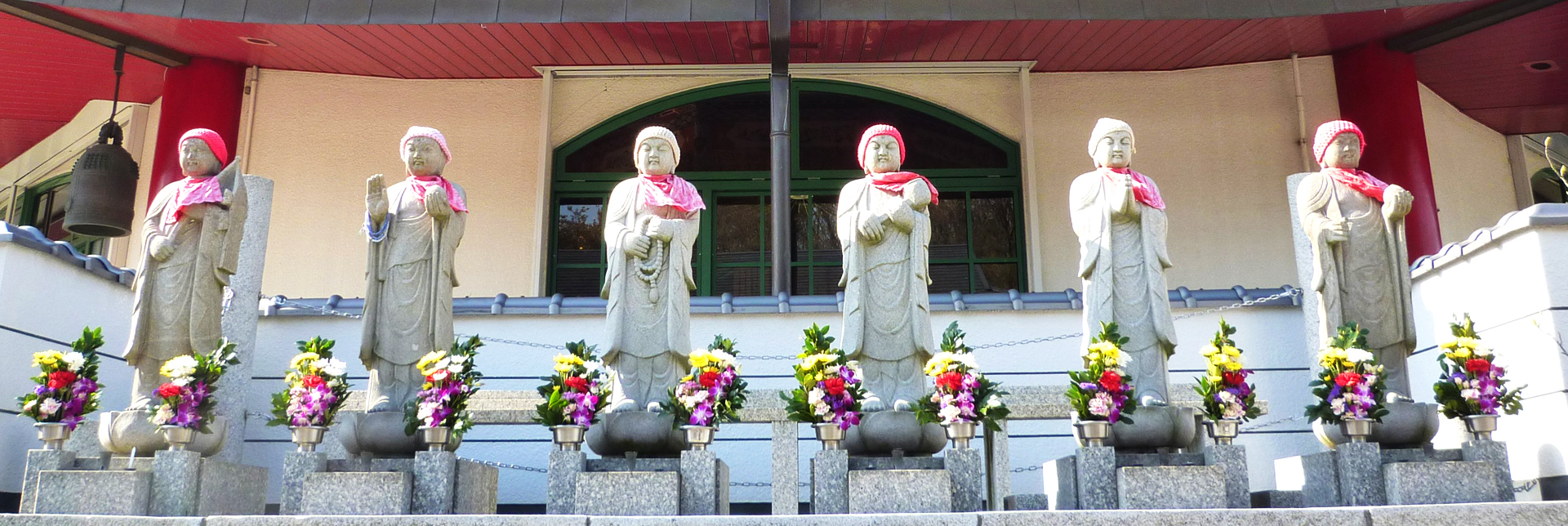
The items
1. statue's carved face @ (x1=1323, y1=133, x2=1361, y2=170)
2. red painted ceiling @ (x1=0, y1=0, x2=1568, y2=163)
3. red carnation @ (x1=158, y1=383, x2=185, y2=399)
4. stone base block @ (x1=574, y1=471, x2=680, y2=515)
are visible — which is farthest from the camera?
red painted ceiling @ (x1=0, y1=0, x2=1568, y2=163)

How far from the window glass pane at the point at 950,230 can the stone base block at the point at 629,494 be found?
6073mm

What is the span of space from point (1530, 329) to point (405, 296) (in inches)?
224

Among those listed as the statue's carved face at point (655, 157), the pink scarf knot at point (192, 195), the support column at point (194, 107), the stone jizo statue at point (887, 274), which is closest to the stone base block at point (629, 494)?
the stone jizo statue at point (887, 274)

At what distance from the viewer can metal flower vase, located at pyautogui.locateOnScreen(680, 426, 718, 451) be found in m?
5.29

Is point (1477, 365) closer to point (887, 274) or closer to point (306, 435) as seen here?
point (887, 274)

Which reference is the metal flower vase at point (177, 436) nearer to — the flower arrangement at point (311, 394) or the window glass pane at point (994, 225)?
the flower arrangement at point (311, 394)

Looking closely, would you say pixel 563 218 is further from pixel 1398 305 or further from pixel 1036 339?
pixel 1398 305

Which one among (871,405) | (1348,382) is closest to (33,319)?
(871,405)

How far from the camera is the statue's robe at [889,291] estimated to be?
579 centimetres

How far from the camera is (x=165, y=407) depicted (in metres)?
5.46

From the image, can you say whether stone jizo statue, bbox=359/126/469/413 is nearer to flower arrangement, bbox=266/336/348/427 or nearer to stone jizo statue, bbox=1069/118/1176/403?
flower arrangement, bbox=266/336/348/427

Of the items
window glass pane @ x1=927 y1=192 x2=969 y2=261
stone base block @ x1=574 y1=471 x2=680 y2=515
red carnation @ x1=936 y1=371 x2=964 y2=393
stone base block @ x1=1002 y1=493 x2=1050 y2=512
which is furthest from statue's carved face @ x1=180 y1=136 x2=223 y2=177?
window glass pane @ x1=927 y1=192 x2=969 y2=261

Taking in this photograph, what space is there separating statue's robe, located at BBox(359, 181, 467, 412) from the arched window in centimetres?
477

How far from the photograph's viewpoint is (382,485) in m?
5.16
